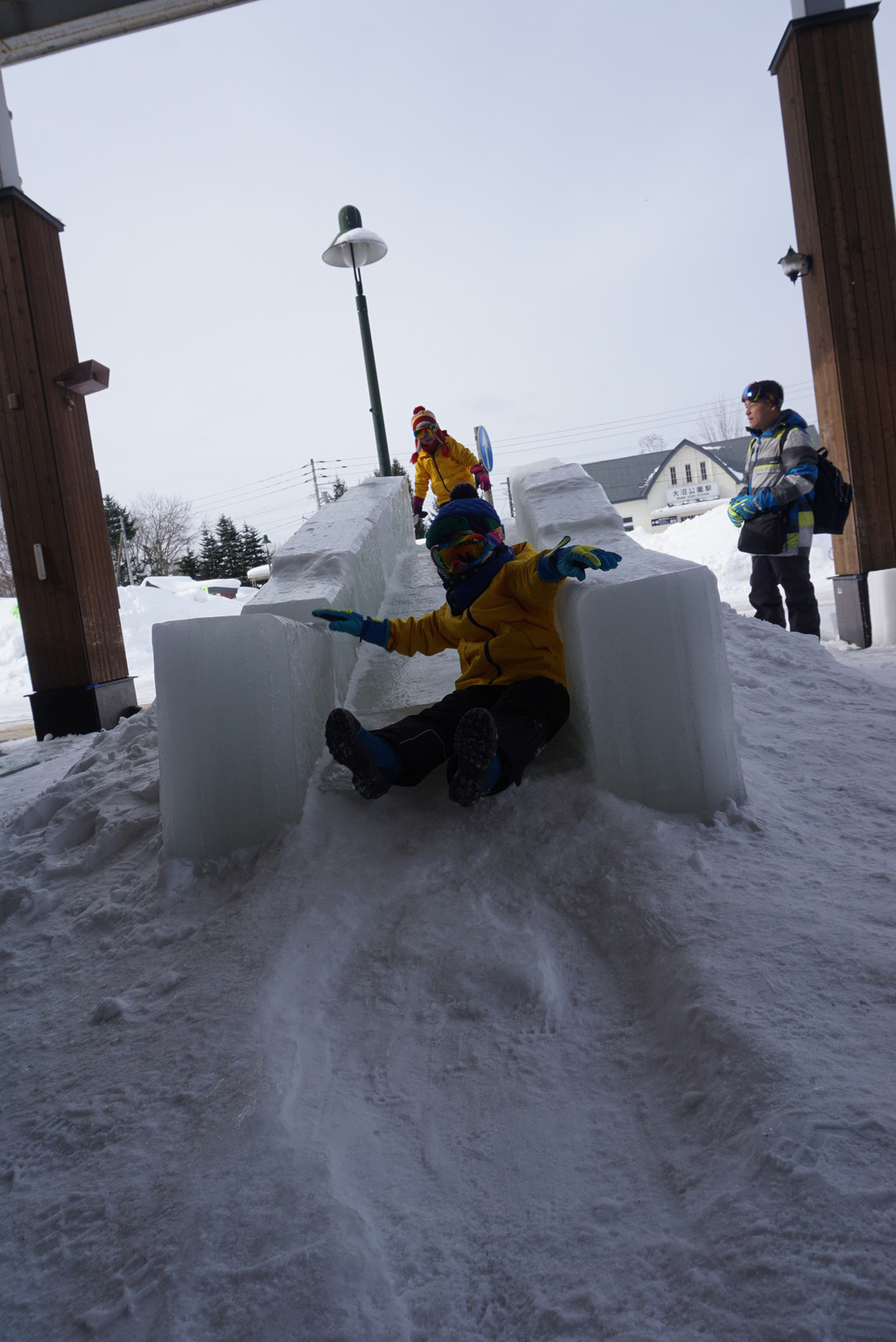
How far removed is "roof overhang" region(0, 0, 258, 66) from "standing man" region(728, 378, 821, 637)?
577 cm

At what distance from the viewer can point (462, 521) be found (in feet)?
10.5

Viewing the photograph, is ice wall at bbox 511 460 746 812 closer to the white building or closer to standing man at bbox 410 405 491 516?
standing man at bbox 410 405 491 516

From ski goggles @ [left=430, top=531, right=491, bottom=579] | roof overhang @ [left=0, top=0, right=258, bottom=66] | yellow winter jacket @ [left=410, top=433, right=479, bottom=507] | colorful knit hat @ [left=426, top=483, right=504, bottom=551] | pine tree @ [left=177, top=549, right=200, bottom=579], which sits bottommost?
ski goggles @ [left=430, top=531, right=491, bottom=579]

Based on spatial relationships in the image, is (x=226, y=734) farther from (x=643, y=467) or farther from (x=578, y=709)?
(x=643, y=467)

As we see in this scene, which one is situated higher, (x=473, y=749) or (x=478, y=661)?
(x=478, y=661)

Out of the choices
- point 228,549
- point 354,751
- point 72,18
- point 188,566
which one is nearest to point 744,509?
point 354,751

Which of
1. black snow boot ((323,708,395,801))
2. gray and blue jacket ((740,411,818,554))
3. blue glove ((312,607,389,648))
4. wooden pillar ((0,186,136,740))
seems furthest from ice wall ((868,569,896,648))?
wooden pillar ((0,186,136,740))

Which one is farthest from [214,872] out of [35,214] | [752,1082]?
[35,214]

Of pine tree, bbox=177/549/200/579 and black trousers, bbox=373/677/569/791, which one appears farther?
pine tree, bbox=177/549/200/579

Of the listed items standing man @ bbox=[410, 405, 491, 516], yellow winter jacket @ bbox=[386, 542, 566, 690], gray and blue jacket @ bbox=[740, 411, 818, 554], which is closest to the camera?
yellow winter jacket @ bbox=[386, 542, 566, 690]

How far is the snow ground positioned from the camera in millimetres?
1133

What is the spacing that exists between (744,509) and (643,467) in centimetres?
5180

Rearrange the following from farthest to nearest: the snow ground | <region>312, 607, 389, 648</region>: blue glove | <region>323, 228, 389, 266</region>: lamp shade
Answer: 1. <region>323, 228, 389, 266</region>: lamp shade
2. <region>312, 607, 389, 648</region>: blue glove
3. the snow ground

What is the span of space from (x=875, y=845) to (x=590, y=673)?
91 cm
